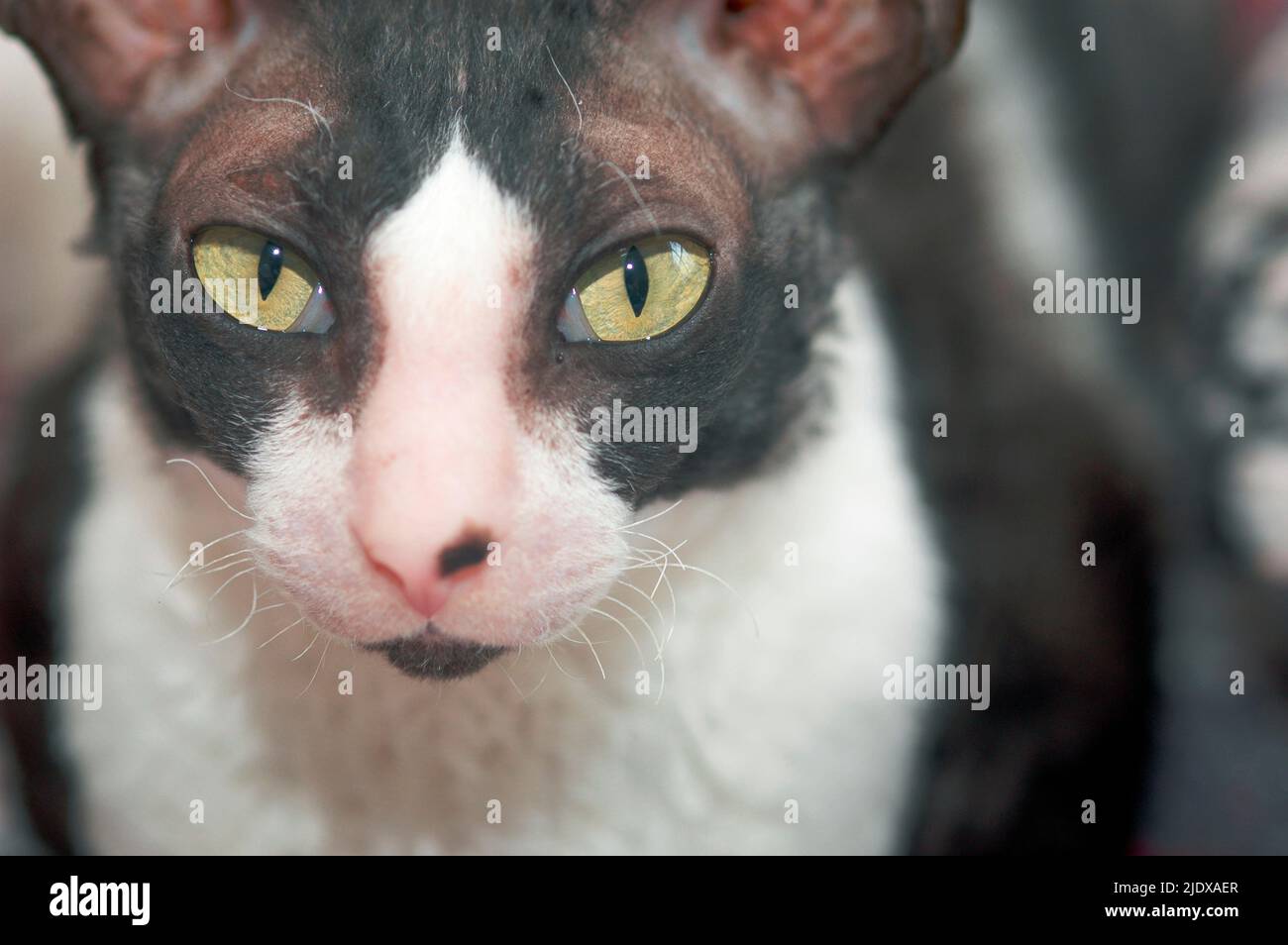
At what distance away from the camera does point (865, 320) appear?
3.78 feet

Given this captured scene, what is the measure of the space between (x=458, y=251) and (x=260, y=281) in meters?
0.14

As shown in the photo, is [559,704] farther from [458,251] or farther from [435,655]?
[458,251]

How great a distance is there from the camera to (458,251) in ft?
2.42

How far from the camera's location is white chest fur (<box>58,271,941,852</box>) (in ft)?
3.48

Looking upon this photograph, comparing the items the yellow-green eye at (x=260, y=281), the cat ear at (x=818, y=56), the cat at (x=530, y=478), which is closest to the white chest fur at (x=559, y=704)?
the cat at (x=530, y=478)

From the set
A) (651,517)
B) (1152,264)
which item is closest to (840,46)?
(651,517)

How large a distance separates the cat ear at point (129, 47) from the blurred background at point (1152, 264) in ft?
1.25

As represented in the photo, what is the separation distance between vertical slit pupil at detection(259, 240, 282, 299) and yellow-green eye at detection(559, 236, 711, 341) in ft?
0.58

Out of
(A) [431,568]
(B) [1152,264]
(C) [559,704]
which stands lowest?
(C) [559,704]

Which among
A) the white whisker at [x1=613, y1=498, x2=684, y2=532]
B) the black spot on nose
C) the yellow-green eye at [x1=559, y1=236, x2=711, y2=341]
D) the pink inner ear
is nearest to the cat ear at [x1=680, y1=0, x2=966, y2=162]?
the pink inner ear

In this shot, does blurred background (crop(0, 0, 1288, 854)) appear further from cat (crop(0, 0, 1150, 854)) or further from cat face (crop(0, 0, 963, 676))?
cat face (crop(0, 0, 963, 676))

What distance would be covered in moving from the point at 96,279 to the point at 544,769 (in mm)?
604

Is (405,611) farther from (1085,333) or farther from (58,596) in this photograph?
(1085,333)

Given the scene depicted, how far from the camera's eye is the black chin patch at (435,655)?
32.0 inches
